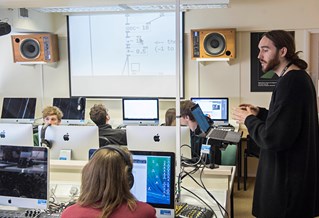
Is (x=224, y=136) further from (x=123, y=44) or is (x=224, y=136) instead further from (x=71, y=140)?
(x=123, y=44)

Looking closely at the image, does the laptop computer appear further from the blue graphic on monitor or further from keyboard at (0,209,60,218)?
keyboard at (0,209,60,218)

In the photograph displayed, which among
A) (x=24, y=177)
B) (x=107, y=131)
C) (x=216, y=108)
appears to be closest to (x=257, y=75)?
(x=216, y=108)

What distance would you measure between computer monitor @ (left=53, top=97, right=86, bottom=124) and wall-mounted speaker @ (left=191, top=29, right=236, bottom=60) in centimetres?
183

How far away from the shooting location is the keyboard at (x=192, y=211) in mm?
2043

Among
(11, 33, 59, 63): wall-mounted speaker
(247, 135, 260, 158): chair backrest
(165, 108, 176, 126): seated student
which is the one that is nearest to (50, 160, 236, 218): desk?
(165, 108, 176, 126): seated student

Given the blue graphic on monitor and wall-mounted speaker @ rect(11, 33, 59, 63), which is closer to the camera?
the blue graphic on monitor

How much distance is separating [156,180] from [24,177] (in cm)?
73

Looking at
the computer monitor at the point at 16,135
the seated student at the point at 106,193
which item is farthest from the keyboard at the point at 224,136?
the computer monitor at the point at 16,135

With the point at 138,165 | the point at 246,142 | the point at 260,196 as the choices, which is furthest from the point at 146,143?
the point at 246,142

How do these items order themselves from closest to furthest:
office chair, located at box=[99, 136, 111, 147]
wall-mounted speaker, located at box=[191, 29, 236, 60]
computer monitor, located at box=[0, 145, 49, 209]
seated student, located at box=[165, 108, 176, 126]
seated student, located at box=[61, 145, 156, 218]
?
seated student, located at box=[61, 145, 156, 218], computer monitor, located at box=[0, 145, 49, 209], office chair, located at box=[99, 136, 111, 147], seated student, located at box=[165, 108, 176, 126], wall-mounted speaker, located at box=[191, 29, 236, 60]

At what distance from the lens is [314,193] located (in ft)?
6.54

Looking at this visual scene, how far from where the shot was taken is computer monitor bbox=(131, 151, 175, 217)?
1966 millimetres

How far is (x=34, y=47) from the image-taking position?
596cm

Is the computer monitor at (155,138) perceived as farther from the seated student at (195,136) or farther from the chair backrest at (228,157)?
the chair backrest at (228,157)
